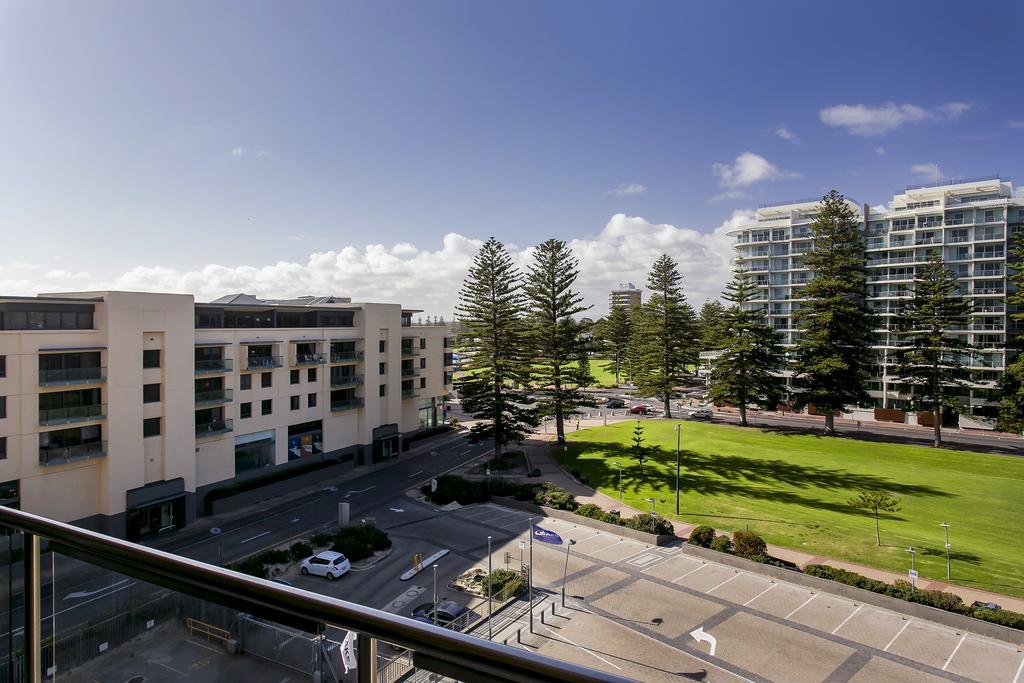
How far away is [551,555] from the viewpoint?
20.9 metres

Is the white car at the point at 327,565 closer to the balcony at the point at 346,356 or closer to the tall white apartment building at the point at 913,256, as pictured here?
the balcony at the point at 346,356

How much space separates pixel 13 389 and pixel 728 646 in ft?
75.7

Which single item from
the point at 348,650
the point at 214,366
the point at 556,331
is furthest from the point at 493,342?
the point at 348,650

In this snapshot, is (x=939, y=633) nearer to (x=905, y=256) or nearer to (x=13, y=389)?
(x=13, y=389)

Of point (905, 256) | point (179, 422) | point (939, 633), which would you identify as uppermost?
point (905, 256)

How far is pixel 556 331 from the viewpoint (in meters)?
37.7

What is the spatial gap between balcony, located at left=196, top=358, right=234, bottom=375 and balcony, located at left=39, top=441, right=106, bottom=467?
500 cm

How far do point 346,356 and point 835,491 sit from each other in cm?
2641

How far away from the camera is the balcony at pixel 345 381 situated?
32938mm

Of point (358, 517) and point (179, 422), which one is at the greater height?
point (179, 422)

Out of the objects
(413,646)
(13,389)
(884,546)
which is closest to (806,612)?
(884,546)

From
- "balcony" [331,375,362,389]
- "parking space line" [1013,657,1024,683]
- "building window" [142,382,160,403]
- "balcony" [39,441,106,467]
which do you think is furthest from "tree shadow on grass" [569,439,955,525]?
"balcony" [39,441,106,467]

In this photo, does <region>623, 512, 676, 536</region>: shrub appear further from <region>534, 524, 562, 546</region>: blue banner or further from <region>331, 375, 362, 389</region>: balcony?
<region>331, 375, 362, 389</region>: balcony

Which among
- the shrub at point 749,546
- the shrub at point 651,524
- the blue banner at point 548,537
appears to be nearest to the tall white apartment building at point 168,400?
the blue banner at point 548,537
